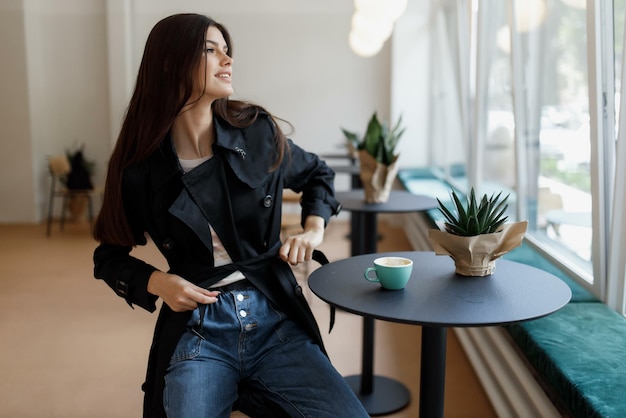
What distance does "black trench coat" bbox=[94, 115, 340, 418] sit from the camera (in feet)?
5.96

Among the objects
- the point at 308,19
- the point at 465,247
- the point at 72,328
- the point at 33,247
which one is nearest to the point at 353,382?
the point at 465,247

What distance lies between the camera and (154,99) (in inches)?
72.1

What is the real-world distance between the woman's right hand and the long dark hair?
0.19 m

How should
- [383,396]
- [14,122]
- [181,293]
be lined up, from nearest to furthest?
[181,293]
[383,396]
[14,122]

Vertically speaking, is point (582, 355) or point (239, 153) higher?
point (239, 153)

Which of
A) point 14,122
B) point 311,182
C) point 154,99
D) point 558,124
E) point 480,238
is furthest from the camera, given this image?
point 14,122

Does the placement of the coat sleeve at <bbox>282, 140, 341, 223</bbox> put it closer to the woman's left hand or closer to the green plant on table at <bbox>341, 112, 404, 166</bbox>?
the woman's left hand

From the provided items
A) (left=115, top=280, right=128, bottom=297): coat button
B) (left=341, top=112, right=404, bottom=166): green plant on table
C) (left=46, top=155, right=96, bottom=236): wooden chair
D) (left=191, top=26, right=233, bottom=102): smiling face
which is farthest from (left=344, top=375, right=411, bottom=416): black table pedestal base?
(left=46, top=155, right=96, bottom=236): wooden chair

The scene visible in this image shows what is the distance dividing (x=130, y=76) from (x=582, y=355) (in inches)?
271

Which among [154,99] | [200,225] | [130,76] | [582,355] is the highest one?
[130,76]

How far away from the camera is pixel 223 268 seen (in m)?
1.83

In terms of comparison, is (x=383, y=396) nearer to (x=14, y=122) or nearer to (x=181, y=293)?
(x=181, y=293)

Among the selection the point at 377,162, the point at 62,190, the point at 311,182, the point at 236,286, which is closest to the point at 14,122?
the point at 62,190

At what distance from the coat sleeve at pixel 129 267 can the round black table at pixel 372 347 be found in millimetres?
1439
